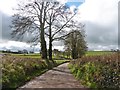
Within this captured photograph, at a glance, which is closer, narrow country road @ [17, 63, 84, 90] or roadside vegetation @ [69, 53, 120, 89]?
roadside vegetation @ [69, 53, 120, 89]

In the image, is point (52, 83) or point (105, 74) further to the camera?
point (52, 83)

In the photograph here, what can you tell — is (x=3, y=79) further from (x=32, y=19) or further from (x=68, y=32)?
(x=68, y=32)

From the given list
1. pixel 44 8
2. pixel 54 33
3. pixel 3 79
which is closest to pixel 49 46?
pixel 54 33

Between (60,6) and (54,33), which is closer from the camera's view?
(60,6)

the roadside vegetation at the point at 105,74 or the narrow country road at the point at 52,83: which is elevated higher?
the roadside vegetation at the point at 105,74

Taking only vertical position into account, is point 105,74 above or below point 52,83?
above

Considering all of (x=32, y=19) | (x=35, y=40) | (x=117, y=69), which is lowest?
(x=117, y=69)

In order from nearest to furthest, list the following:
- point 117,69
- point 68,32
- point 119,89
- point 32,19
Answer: point 119,89
point 117,69
point 32,19
point 68,32

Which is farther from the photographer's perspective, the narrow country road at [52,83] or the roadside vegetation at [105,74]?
the narrow country road at [52,83]

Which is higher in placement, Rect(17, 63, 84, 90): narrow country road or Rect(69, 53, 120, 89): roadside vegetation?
Rect(69, 53, 120, 89): roadside vegetation

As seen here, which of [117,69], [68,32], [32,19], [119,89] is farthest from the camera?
[68,32]

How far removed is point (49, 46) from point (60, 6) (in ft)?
22.7

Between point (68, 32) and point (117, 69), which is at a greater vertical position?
point (68, 32)

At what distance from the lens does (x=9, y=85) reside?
37.1 feet
